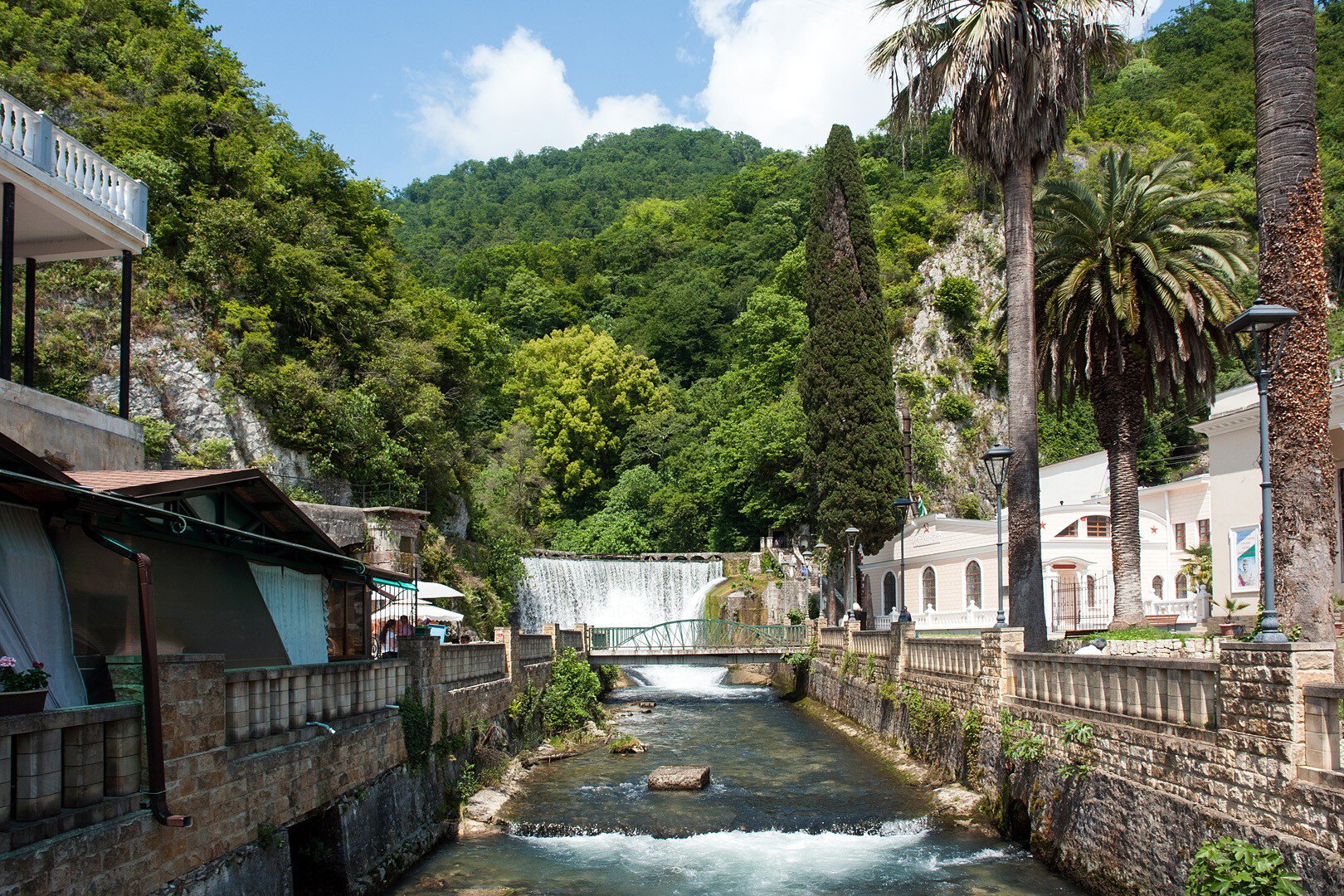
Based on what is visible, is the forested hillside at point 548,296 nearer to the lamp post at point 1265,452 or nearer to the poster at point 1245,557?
the poster at point 1245,557

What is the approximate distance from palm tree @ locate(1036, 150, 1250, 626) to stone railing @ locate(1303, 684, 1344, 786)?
42.6 ft

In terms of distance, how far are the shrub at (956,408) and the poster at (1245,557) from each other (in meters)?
35.1

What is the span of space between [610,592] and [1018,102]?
31243 mm

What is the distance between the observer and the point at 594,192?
4429 inches

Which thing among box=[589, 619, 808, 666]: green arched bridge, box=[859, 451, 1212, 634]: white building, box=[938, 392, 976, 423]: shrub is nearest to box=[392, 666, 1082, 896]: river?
box=[589, 619, 808, 666]: green arched bridge

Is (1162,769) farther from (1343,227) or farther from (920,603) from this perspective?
(1343,227)

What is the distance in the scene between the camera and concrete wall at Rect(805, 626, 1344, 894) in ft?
27.1

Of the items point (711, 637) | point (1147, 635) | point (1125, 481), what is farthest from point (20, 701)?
point (711, 637)

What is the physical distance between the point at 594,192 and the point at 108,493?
354 ft

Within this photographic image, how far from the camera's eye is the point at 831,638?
32.4 metres

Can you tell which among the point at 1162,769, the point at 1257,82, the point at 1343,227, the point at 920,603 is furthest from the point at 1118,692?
the point at 1343,227

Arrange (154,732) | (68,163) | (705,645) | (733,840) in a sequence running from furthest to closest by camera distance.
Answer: (705,645) < (733,840) < (68,163) < (154,732)

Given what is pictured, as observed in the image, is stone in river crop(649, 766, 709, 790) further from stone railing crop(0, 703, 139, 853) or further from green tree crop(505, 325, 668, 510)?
green tree crop(505, 325, 668, 510)

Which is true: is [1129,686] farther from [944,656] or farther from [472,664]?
[472,664]
